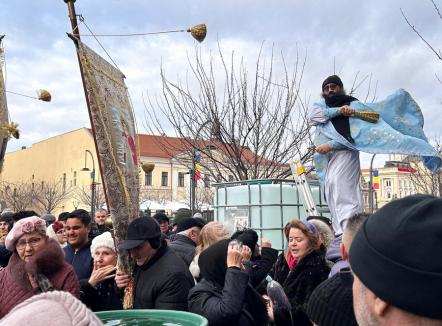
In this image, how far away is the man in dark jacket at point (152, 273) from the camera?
3264 millimetres

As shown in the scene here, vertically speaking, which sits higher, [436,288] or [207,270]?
[436,288]

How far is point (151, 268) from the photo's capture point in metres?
3.40

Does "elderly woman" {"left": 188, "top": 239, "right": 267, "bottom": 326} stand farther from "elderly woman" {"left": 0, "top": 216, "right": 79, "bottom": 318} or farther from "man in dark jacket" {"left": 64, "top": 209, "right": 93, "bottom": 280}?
"man in dark jacket" {"left": 64, "top": 209, "right": 93, "bottom": 280}

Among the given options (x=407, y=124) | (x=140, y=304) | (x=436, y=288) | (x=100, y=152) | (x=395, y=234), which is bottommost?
(x=140, y=304)

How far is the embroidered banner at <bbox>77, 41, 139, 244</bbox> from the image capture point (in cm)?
314

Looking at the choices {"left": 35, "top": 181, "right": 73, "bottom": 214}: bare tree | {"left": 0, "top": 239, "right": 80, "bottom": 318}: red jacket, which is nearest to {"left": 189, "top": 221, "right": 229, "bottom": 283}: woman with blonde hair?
{"left": 0, "top": 239, "right": 80, "bottom": 318}: red jacket

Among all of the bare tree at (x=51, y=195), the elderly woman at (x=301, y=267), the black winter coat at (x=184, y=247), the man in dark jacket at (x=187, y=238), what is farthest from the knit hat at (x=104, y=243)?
the bare tree at (x=51, y=195)

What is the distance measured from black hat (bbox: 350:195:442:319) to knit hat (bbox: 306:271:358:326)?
518 mm

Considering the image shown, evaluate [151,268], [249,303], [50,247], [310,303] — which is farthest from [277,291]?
[50,247]

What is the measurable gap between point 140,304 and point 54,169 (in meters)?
58.4

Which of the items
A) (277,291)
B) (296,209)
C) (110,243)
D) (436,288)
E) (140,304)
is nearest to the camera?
(436,288)

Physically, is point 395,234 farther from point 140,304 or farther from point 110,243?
point 110,243

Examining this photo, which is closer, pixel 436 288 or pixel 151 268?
pixel 436 288

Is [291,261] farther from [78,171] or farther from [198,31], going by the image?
[78,171]
